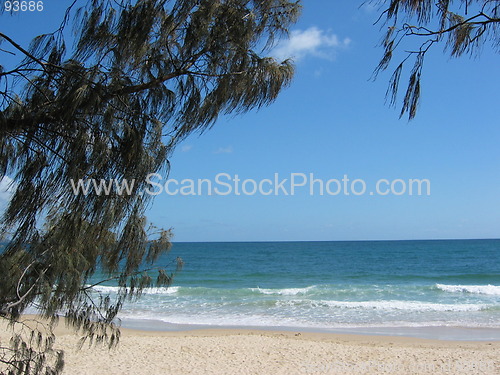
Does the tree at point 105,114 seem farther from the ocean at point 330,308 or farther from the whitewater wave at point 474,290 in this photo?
the whitewater wave at point 474,290

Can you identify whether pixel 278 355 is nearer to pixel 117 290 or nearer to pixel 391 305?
pixel 117 290

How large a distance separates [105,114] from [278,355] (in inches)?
260

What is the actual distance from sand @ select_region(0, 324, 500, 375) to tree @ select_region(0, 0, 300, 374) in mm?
4767

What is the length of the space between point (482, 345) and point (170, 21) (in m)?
8.69

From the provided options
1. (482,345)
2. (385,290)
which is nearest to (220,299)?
(385,290)

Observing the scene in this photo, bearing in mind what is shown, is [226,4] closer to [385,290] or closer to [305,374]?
[305,374]

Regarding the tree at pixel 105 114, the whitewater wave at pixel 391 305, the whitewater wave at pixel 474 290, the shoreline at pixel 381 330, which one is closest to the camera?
the tree at pixel 105 114

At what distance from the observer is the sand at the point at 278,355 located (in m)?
7.23

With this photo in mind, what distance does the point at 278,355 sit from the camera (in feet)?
26.4

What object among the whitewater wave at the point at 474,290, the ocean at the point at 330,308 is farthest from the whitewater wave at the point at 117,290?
the whitewater wave at the point at 474,290

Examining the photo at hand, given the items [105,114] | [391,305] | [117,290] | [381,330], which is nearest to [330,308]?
[391,305]

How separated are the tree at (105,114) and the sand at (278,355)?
4.77 m

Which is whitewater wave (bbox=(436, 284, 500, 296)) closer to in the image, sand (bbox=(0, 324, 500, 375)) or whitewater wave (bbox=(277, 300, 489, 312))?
whitewater wave (bbox=(277, 300, 489, 312))

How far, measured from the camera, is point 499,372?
7121mm
